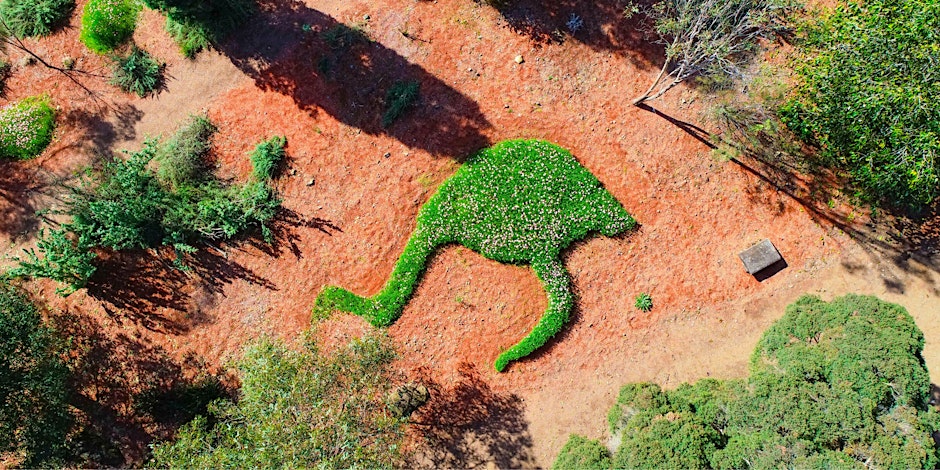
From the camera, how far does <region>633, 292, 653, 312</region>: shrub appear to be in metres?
21.8

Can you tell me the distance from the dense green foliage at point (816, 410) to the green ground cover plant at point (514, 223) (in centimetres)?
531

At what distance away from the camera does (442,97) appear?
22234 millimetres

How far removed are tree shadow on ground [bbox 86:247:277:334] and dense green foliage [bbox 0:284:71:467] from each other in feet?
8.28

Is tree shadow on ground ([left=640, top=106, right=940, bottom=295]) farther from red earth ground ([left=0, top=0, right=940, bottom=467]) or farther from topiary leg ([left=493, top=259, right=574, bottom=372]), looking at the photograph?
topiary leg ([left=493, top=259, right=574, bottom=372])

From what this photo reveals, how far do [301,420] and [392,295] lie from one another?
5.89m

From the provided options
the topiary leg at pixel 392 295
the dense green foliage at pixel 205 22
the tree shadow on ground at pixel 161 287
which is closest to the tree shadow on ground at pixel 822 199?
the topiary leg at pixel 392 295

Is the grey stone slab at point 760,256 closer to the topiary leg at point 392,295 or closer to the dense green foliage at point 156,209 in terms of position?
the topiary leg at point 392,295

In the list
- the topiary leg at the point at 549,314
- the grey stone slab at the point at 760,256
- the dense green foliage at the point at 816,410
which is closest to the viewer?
the dense green foliage at the point at 816,410

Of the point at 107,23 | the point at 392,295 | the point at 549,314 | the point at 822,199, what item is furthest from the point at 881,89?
the point at 107,23

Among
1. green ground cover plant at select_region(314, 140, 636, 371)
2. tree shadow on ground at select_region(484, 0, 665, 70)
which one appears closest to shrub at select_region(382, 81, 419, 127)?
green ground cover plant at select_region(314, 140, 636, 371)

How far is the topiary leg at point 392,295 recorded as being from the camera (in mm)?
21688

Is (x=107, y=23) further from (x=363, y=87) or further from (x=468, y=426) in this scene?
(x=468, y=426)

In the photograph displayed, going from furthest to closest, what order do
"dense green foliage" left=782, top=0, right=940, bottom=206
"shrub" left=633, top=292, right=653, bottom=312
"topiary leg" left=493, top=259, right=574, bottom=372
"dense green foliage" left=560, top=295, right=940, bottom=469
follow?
"shrub" left=633, top=292, right=653, bottom=312, "topiary leg" left=493, top=259, right=574, bottom=372, "dense green foliage" left=560, top=295, right=940, bottom=469, "dense green foliage" left=782, top=0, right=940, bottom=206

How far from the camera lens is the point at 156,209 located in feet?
70.1
